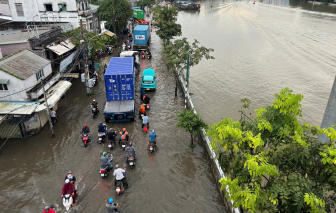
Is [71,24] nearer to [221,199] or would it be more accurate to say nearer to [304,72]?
[221,199]

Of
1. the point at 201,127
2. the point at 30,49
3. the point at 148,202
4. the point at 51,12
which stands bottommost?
the point at 148,202

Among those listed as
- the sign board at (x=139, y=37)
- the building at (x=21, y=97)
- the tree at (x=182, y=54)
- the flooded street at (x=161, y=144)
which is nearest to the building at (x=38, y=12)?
the sign board at (x=139, y=37)

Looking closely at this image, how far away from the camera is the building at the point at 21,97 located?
13.0 meters

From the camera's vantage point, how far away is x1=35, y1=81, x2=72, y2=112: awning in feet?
45.2

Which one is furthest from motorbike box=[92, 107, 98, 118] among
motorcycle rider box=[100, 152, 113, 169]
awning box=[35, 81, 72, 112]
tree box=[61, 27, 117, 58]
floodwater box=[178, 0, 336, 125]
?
tree box=[61, 27, 117, 58]

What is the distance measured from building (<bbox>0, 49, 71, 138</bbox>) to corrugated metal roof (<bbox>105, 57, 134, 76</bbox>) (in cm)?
369

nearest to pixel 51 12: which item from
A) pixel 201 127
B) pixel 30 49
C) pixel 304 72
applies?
pixel 30 49

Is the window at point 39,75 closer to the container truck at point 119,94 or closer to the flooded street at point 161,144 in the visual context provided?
the flooded street at point 161,144

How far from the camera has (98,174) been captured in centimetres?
1123

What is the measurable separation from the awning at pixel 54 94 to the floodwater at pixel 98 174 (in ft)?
5.94

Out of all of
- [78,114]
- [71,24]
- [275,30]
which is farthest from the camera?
[275,30]

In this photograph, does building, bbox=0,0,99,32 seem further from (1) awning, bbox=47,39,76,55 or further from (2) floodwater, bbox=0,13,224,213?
(2) floodwater, bbox=0,13,224,213

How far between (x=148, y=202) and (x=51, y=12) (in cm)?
2767

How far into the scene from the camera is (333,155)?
480cm
